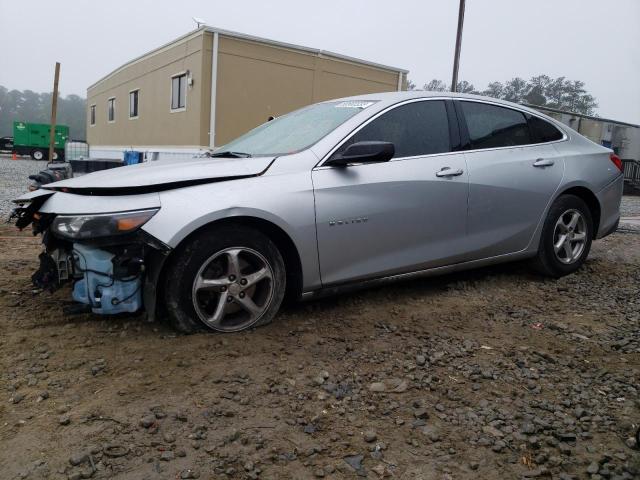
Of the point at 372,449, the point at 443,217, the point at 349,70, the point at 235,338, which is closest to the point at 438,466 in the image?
the point at 372,449

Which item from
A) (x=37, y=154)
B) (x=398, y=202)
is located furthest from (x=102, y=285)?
(x=37, y=154)

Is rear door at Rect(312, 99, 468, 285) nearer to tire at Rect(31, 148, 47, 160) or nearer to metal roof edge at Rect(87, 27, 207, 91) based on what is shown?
metal roof edge at Rect(87, 27, 207, 91)

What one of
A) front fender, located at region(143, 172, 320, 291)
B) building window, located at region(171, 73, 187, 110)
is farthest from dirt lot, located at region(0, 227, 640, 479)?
building window, located at region(171, 73, 187, 110)

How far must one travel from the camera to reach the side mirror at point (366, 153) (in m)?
3.16

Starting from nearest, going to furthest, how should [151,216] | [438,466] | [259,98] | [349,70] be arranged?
[438,466] → [151,216] → [259,98] → [349,70]

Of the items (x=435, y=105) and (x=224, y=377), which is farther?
(x=435, y=105)

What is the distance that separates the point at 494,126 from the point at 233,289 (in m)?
2.57

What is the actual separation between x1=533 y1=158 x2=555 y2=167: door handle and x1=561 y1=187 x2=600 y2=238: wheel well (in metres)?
0.31

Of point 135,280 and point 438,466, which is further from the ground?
point 135,280

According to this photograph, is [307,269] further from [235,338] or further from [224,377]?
[224,377]

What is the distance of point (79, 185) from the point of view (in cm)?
304

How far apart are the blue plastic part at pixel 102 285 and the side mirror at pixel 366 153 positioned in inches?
55.0

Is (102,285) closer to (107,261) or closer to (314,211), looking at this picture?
(107,261)

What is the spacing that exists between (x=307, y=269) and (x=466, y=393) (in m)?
1.17
